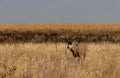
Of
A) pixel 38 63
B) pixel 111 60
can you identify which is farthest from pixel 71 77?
pixel 111 60

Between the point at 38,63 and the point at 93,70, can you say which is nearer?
the point at 38,63

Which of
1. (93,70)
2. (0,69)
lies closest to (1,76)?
(0,69)

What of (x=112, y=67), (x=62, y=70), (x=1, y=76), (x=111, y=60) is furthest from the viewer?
(x=111, y=60)

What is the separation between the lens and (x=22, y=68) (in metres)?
7.54

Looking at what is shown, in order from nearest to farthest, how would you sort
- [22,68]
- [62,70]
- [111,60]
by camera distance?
[62,70]
[22,68]
[111,60]

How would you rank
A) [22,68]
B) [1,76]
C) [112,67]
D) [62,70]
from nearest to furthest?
[1,76] < [62,70] < [22,68] < [112,67]

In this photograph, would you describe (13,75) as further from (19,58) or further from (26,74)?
(19,58)

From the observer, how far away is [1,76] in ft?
21.6

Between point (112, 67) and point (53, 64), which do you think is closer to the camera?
Result: point (53, 64)

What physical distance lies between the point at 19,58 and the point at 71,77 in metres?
2.41

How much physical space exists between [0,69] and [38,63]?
37.8 inches

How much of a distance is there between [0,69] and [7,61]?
4.19 feet

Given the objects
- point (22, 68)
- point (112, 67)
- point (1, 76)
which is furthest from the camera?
point (112, 67)

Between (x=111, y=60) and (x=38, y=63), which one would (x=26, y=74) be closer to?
(x=38, y=63)
